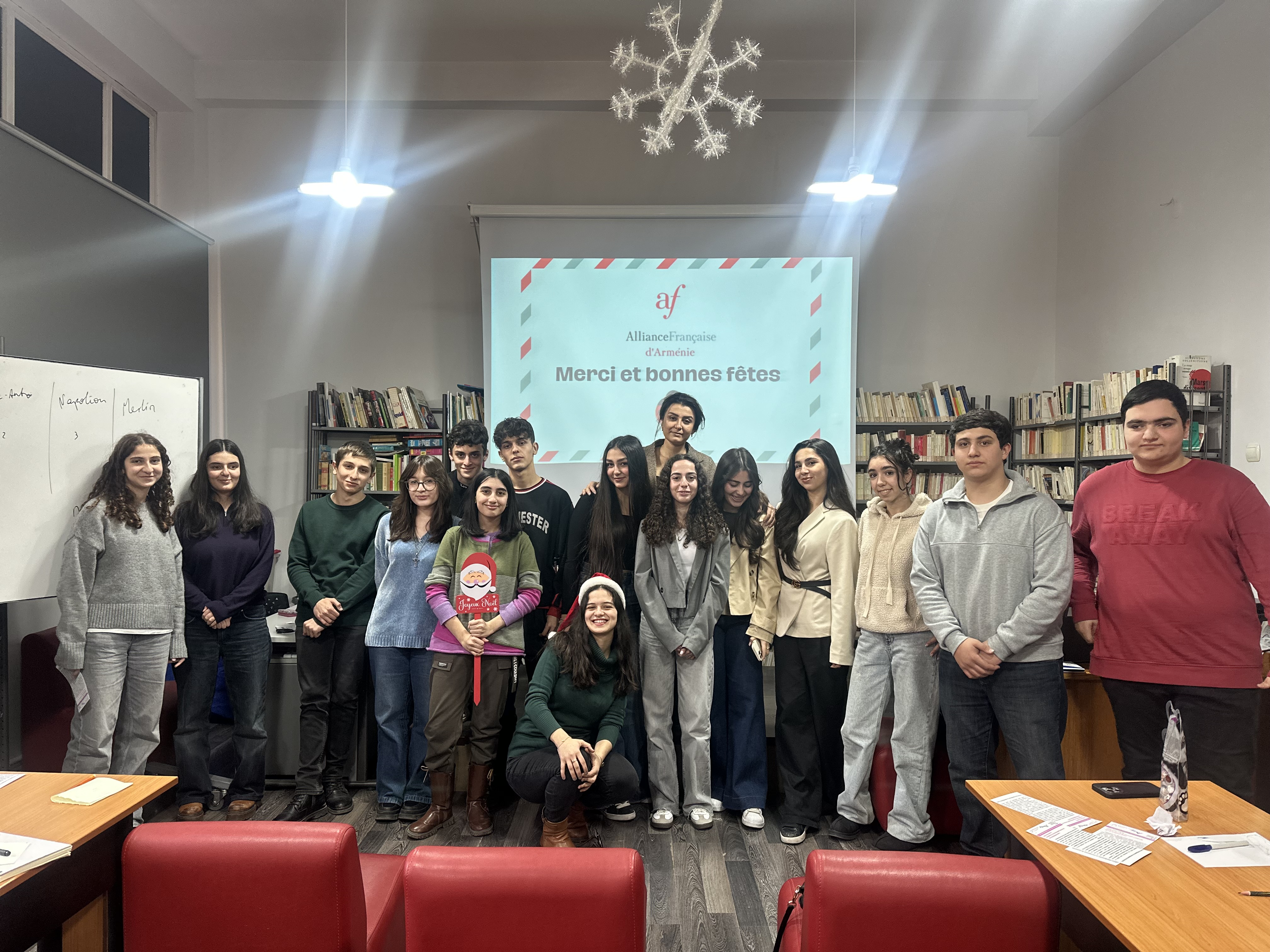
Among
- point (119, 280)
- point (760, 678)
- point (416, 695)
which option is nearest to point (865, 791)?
point (760, 678)

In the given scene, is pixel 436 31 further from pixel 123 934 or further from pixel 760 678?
pixel 123 934

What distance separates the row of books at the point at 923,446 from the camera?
5.53m

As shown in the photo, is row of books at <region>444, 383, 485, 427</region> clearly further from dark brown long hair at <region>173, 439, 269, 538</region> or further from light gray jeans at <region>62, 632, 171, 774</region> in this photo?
light gray jeans at <region>62, 632, 171, 774</region>

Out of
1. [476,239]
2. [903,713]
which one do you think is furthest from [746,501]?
[476,239]

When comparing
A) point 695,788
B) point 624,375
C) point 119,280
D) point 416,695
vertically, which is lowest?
point 695,788

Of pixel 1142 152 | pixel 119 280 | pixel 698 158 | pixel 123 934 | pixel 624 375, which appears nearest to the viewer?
pixel 123 934

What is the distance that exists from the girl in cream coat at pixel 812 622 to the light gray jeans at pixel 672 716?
298 millimetres

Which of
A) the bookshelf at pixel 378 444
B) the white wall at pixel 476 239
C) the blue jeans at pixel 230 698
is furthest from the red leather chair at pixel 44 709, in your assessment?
the white wall at pixel 476 239

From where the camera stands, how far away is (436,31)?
5102 mm

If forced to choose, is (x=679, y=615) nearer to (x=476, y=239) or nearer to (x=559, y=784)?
(x=559, y=784)

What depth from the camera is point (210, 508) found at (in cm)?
314

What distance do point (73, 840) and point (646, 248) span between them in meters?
4.66

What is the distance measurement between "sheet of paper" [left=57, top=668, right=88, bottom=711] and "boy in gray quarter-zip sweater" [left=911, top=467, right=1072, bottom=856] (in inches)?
115

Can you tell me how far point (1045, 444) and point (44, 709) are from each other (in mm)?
5848
